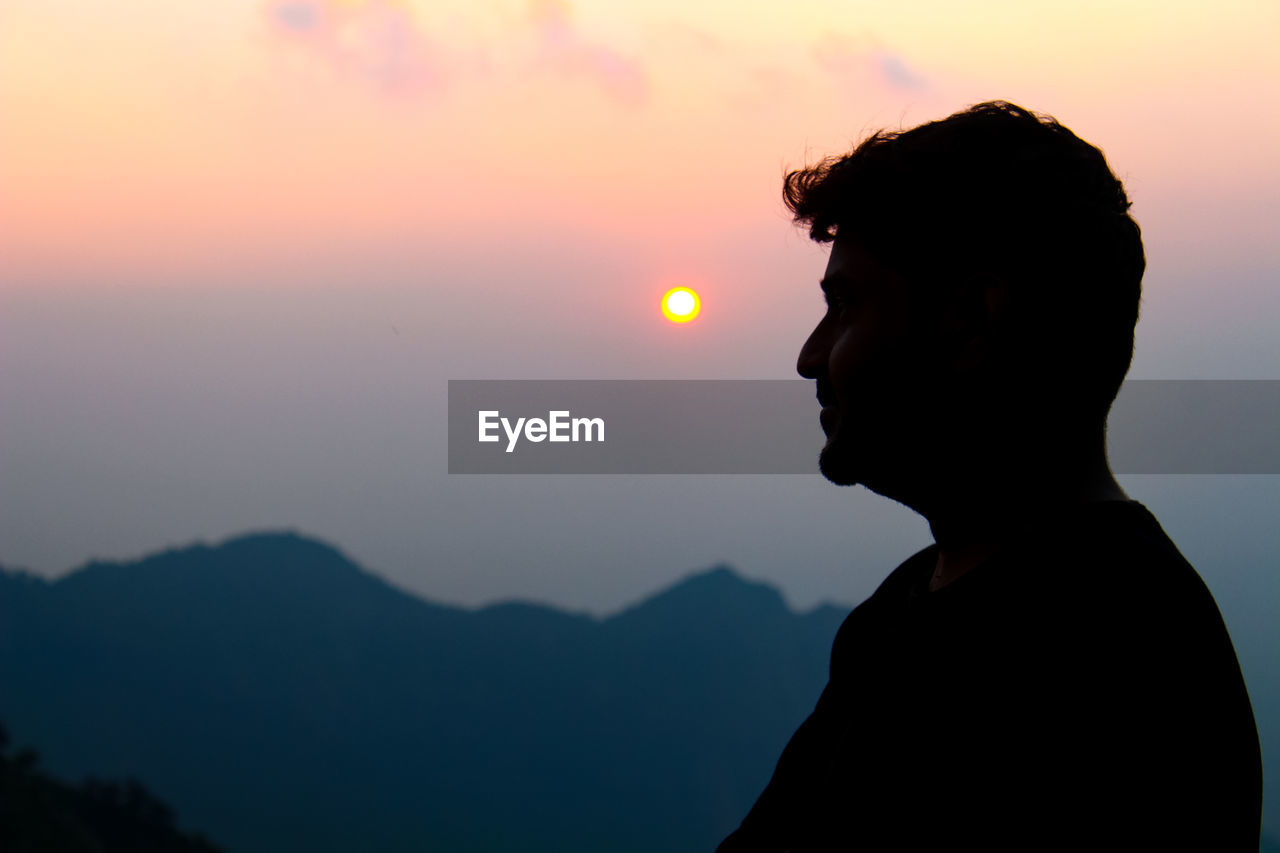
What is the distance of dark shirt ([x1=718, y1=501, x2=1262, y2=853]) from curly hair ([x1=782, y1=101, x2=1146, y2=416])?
202 mm

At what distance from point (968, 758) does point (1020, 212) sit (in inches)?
24.9

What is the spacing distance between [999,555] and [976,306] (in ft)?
0.96

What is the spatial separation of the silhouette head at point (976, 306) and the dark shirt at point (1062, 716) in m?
0.15

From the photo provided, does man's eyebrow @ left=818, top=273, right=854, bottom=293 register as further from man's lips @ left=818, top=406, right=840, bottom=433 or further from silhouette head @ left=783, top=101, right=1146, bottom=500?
man's lips @ left=818, top=406, right=840, bottom=433

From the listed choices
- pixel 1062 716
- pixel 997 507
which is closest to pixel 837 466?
pixel 997 507

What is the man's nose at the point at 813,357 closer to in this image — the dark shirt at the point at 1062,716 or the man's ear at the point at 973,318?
the man's ear at the point at 973,318

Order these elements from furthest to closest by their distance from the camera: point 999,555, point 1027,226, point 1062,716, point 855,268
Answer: point 855,268 → point 1027,226 → point 999,555 → point 1062,716

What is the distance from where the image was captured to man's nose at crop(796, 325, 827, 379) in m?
1.40

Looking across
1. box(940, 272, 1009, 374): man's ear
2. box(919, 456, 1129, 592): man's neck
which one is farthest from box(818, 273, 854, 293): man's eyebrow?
box(919, 456, 1129, 592): man's neck

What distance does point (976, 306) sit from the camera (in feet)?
4.18

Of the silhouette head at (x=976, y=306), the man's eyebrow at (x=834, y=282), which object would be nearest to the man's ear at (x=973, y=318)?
the silhouette head at (x=976, y=306)

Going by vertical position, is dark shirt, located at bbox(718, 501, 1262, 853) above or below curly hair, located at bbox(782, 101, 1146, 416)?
below

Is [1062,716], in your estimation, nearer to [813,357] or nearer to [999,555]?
[999,555]

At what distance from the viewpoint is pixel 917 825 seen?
105 centimetres
